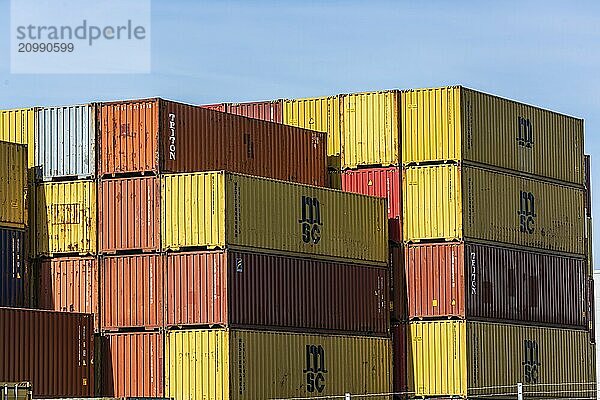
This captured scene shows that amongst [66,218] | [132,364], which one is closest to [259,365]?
[132,364]

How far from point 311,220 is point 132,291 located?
6.12 meters

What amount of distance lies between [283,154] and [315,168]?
1677mm

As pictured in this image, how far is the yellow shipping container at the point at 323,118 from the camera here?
55000 mm

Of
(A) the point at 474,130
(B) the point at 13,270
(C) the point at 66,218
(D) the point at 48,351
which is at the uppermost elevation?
(A) the point at 474,130

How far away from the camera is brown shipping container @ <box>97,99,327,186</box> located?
4712cm

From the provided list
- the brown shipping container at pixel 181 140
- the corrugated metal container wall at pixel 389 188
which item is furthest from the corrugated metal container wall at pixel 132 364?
the corrugated metal container wall at pixel 389 188

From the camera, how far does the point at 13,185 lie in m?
47.7

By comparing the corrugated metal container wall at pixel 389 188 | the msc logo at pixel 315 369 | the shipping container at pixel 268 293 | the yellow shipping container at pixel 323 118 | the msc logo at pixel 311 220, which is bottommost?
the msc logo at pixel 315 369

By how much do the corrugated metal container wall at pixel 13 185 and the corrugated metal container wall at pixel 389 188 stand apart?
39.7 ft

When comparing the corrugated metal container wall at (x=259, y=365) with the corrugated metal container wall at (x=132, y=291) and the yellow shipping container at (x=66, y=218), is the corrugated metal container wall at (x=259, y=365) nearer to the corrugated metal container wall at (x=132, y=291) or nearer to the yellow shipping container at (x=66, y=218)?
the corrugated metal container wall at (x=132, y=291)

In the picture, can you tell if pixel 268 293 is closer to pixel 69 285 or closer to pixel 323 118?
pixel 69 285

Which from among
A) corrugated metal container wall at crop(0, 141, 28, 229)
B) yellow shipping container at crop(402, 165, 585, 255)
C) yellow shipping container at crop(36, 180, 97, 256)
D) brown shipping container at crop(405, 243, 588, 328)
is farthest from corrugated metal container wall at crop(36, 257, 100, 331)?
yellow shipping container at crop(402, 165, 585, 255)

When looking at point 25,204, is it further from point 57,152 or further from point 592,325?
point 592,325

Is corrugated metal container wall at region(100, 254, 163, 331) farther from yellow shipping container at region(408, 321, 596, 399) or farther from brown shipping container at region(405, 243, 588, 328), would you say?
yellow shipping container at region(408, 321, 596, 399)
